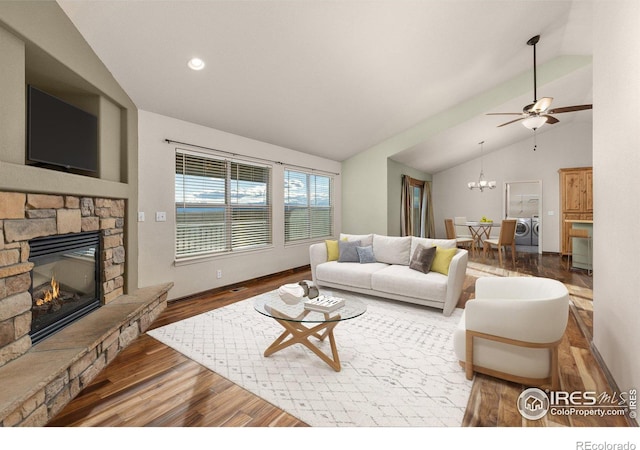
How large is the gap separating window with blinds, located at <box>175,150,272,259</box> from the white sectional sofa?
1.20 m

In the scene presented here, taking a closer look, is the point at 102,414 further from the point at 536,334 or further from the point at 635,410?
the point at 635,410

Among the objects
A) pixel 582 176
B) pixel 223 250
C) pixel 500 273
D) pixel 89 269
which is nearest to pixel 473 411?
pixel 89 269

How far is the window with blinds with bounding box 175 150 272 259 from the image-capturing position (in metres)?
3.92

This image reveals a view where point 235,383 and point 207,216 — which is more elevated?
point 207,216

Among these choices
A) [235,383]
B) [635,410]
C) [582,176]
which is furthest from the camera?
[582,176]

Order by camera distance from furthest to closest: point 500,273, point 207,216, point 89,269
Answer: point 500,273, point 207,216, point 89,269

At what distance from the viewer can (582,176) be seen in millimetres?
6953

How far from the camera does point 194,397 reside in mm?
1860

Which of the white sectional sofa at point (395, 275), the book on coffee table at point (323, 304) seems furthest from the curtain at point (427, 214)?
the book on coffee table at point (323, 304)

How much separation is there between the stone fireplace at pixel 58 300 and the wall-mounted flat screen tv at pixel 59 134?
11.8 inches

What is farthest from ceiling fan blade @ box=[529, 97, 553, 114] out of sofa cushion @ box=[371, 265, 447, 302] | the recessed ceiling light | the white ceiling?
the recessed ceiling light

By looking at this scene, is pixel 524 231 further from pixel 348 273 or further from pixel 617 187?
pixel 617 187
